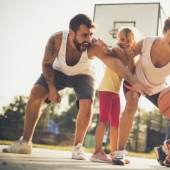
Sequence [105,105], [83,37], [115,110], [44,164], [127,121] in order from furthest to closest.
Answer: [115,110], [105,105], [83,37], [127,121], [44,164]

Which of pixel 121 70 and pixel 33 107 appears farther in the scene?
pixel 33 107

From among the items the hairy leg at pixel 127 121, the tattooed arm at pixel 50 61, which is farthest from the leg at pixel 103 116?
the tattooed arm at pixel 50 61

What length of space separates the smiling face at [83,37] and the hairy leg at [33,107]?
1.49 ft

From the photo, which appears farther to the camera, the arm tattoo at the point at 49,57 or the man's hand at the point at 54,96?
the arm tattoo at the point at 49,57

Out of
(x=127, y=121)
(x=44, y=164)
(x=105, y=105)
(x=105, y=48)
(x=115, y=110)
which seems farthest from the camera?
(x=115, y=110)

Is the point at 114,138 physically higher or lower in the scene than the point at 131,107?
lower

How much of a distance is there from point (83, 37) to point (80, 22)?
0.13 metres

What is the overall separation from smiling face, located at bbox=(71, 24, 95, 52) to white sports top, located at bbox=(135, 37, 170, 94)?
425 millimetres

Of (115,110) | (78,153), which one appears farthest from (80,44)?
(78,153)

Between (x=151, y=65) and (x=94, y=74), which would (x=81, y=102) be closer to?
(x=94, y=74)

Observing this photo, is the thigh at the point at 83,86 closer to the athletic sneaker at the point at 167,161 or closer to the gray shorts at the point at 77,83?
the gray shorts at the point at 77,83

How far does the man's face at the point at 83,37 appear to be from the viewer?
238cm

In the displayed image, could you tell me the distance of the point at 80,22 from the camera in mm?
2422

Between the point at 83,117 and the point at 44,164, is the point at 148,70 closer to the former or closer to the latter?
the point at 83,117
